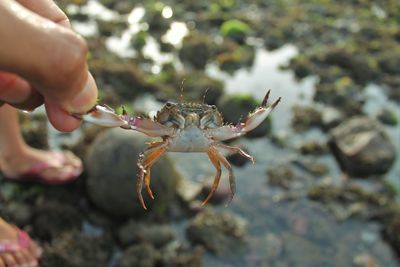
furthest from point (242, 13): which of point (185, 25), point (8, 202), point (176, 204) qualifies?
point (8, 202)

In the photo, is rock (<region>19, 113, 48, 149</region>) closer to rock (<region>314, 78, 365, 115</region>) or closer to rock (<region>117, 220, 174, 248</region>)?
rock (<region>117, 220, 174, 248</region>)

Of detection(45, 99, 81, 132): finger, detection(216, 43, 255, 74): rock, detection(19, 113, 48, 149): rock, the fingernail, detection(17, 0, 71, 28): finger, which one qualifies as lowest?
detection(45, 99, 81, 132): finger

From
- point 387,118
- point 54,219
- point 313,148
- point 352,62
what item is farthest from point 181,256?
point 352,62

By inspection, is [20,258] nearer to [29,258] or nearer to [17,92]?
[29,258]

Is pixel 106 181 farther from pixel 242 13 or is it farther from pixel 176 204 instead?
pixel 242 13

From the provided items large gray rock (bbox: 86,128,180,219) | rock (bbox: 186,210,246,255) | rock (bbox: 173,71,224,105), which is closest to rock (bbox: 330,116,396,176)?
rock (bbox: 173,71,224,105)

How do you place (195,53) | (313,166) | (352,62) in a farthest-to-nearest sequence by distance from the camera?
1. (352,62)
2. (195,53)
3. (313,166)
